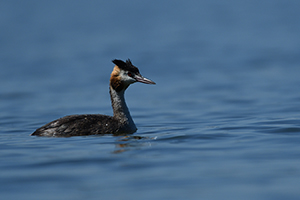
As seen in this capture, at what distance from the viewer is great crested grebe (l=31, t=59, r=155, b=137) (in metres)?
12.2

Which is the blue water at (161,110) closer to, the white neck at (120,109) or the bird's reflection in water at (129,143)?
the bird's reflection in water at (129,143)

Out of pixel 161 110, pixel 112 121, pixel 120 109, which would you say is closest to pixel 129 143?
pixel 112 121

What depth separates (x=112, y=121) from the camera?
1277 centimetres

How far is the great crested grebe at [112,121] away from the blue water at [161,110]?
1.00ft

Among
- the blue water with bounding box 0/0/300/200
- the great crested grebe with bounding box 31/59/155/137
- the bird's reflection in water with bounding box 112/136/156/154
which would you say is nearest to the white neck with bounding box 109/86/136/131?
the great crested grebe with bounding box 31/59/155/137

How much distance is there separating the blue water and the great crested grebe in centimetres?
30

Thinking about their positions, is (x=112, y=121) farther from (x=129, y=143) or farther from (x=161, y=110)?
(x=161, y=110)

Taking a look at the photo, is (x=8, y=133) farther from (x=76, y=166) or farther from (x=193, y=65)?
(x=193, y=65)

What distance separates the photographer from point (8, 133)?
13.7 meters

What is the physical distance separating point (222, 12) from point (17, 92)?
4907 centimetres

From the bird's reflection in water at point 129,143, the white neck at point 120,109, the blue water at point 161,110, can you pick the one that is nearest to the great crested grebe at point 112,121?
the white neck at point 120,109

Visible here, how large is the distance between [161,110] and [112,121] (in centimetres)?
519

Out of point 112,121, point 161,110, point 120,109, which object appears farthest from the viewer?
point 161,110

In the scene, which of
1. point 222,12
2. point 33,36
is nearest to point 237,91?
point 33,36
